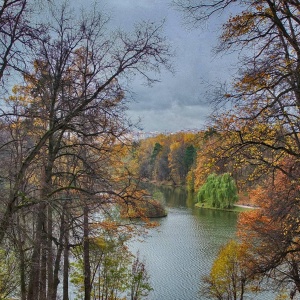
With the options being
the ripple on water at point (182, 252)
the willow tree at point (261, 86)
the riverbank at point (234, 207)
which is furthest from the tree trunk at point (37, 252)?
the riverbank at point (234, 207)

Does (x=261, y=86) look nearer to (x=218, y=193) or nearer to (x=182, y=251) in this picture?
(x=182, y=251)

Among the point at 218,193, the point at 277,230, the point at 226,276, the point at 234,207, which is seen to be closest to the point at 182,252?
the point at 226,276

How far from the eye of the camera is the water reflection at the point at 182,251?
15156mm

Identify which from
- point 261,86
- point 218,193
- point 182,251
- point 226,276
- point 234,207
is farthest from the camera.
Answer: point 234,207

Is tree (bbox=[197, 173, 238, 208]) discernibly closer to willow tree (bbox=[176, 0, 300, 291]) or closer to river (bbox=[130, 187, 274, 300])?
river (bbox=[130, 187, 274, 300])

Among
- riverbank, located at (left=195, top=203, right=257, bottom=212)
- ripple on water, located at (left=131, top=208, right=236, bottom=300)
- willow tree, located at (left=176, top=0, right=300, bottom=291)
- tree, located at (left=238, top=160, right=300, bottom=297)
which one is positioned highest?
willow tree, located at (left=176, top=0, right=300, bottom=291)

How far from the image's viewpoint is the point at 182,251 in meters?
19.5

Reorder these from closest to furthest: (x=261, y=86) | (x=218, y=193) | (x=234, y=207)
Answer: (x=261, y=86)
(x=218, y=193)
(x=234, y=207)

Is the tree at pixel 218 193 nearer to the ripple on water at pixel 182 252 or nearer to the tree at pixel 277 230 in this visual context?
the ripple on water at pixel 182 252

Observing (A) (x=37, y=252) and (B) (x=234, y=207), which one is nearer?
(A) (x=37, y=252)

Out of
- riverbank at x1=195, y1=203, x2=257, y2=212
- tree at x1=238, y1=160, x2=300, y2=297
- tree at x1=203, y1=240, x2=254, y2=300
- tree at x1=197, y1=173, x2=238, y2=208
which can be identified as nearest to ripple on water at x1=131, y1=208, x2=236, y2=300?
tree at x1=203, y1=240, x2=254, y2=300

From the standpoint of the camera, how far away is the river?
15.0m

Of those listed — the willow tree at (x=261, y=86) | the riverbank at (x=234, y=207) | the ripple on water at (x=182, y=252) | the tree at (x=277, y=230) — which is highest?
the willow tree at (x=261, y=86)

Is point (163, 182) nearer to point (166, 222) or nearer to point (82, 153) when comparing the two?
point (166, 222)
